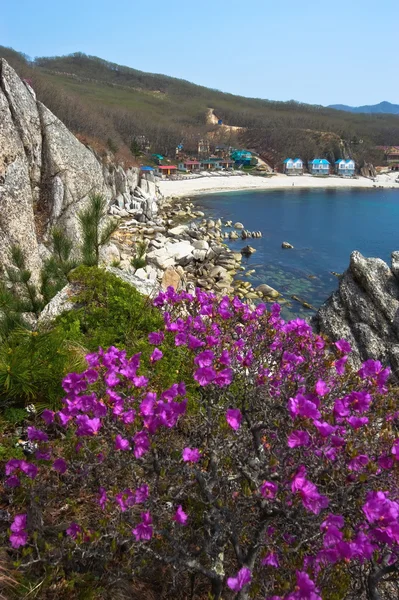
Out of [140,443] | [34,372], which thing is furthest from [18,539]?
[34,372]

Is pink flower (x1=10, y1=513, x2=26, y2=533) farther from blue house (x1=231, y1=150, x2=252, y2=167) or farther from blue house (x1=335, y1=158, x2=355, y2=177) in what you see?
blue house (x1=335, y1=158, x2=355, y2=177)

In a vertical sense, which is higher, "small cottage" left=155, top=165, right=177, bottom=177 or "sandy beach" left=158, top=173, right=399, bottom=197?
"small cottage" left=155, top=165, right=177, bottom=177

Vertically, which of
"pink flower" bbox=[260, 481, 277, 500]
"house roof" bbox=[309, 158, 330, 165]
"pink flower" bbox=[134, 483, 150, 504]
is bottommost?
"pink flower" bbox=[134, 483, 150, 504]

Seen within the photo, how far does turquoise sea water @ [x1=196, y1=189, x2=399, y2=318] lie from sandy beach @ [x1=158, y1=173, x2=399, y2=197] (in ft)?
17.0

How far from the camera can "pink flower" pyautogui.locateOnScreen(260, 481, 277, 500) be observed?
2222mm

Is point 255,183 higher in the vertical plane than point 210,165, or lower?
lower

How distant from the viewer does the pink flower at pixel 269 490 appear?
222cm

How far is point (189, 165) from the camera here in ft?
341

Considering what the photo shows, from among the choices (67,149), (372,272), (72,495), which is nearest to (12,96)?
(67,149)

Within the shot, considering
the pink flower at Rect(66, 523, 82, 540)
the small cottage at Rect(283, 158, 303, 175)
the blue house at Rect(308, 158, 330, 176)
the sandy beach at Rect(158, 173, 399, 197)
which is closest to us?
the pink flower at Rect(66, 523, 82, 540)

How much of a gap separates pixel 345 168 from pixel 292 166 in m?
17.7

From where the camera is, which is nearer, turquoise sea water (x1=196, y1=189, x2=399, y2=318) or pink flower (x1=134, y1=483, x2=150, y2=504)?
pink flower (x1=134, y1=483, x2=150, y2=504)

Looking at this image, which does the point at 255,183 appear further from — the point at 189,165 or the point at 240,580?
the point at 240,580

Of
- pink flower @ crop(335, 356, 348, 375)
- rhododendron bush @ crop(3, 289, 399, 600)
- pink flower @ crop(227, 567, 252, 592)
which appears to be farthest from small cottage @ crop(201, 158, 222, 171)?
pink flower @ crop(227, 567, 252, 592)
